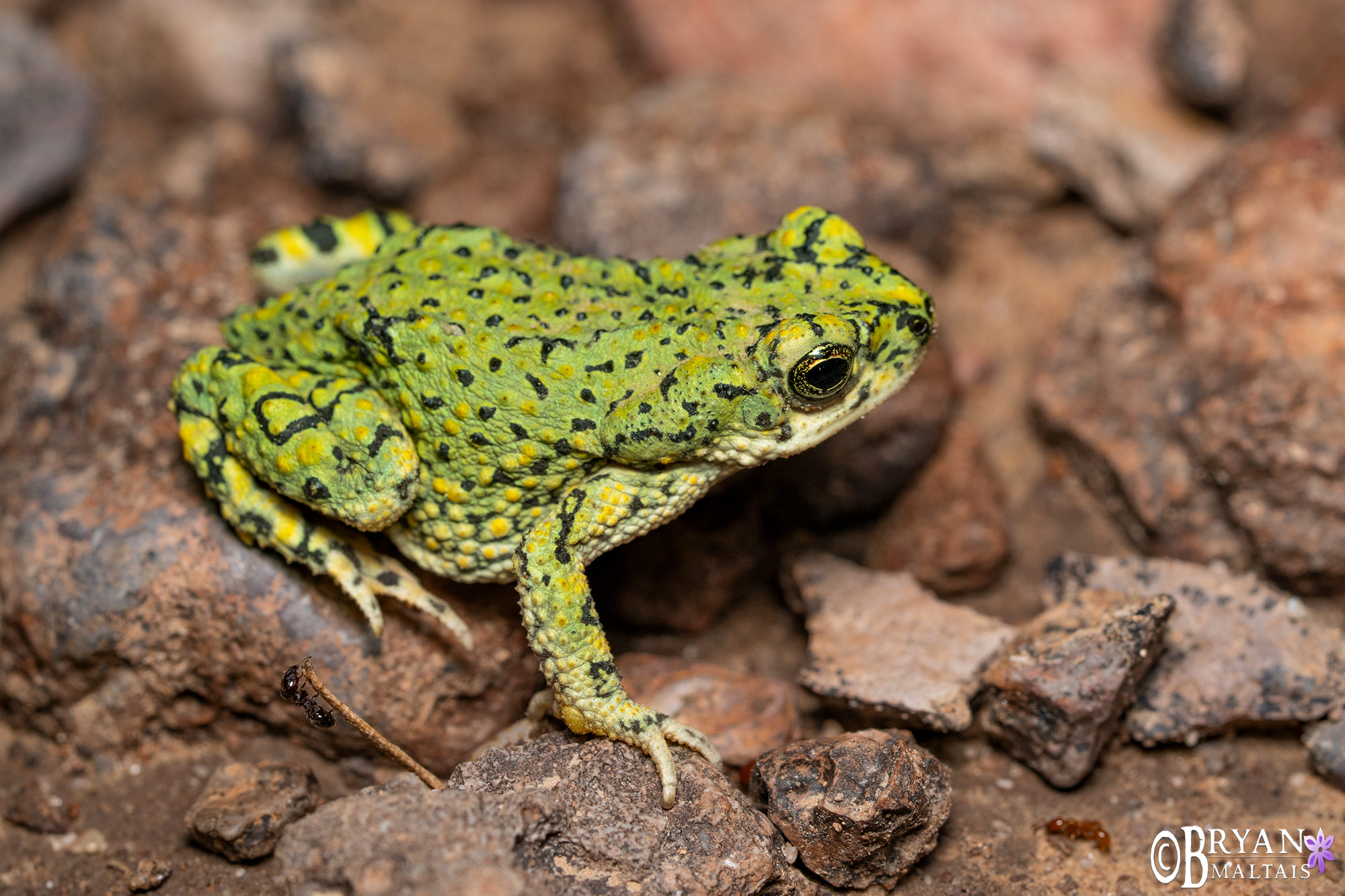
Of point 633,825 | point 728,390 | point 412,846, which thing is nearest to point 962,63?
point 728,390

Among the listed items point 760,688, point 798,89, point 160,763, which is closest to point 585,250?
point 798,89

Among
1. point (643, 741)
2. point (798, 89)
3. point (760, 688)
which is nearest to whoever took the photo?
point (643, 741)

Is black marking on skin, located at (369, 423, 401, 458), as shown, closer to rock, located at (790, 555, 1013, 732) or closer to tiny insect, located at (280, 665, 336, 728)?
tiny insect, located at (280, 665, 336, 728)

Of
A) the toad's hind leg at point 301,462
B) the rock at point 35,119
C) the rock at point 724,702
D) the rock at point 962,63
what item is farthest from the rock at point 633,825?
the rock at point 35,119

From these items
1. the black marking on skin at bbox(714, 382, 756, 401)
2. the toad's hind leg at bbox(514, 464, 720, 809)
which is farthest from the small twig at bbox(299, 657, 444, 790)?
the black marking on skin at bbox(714, 382, 756, 401)

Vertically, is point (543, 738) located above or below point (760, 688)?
above

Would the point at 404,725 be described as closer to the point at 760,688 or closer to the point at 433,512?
the point at 433,512

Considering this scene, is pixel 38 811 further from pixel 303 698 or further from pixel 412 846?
pixel 412 846

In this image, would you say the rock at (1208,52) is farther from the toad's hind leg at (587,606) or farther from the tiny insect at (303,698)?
the tiny insect at (303,698)
